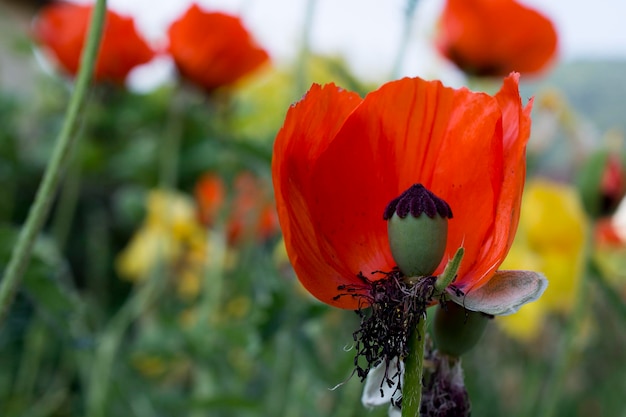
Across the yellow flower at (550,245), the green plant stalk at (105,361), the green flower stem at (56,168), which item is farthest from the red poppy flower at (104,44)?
the green flower stem at (56,168)

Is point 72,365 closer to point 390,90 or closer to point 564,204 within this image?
point 564,204

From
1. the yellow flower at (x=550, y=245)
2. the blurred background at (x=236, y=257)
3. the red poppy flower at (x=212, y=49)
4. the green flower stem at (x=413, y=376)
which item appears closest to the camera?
the green flower stem at (x=413, y=376)

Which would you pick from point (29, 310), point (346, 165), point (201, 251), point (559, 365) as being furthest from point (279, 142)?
point (201, 251)

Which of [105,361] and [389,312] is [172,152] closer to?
[105,361]

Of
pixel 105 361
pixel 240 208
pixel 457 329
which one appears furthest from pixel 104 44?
pixel 457 329

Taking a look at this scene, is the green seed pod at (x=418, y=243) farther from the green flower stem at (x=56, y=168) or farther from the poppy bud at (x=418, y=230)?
the green flower stem at (x=56, y=168)

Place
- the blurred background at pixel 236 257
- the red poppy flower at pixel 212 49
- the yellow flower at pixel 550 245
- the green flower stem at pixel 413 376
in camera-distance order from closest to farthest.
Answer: the green flower stem at pixel 413 376 → the blurred background at pixel 236 257 → the red poppy flower at pixel 212 49 → the yellow flower at pixel 550 245
